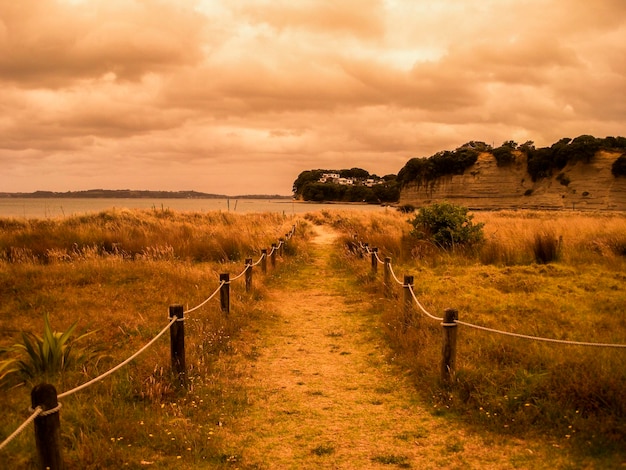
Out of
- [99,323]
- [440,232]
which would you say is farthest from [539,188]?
[99,323]

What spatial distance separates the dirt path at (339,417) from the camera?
14.5ft

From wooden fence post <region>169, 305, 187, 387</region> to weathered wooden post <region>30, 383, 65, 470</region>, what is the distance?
2.43 meters

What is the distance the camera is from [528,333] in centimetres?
691

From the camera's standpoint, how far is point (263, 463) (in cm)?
436

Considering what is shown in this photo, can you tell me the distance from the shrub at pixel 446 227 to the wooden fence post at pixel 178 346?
10862 millimetres

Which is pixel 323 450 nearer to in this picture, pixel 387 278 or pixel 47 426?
pixel 47 426

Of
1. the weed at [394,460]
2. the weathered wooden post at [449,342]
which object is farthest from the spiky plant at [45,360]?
the weathered wooden post at [449,342]

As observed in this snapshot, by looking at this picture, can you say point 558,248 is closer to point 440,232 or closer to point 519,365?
point 440,232

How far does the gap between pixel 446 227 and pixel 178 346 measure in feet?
38.7

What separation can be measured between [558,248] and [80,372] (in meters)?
12.8

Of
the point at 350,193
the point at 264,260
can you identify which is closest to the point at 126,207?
the point at 264,260

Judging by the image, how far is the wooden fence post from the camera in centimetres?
580

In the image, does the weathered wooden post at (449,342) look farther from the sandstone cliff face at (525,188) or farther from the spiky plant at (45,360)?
the sandstone cliff face at (525,188)

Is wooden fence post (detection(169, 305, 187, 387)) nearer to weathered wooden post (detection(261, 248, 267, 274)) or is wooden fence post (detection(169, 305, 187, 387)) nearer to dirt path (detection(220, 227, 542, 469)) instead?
dirt path (detection(220, 227, 542, 469))
